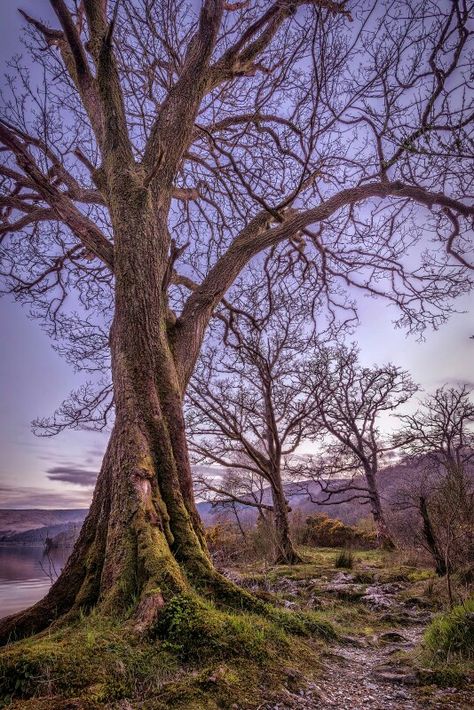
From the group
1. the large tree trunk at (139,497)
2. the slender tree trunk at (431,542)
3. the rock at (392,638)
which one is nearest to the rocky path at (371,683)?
the rock at (392,638)

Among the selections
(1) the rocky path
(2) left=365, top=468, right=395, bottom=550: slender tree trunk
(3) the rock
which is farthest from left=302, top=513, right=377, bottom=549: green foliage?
(3) the rock

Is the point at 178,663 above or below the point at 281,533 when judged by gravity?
above

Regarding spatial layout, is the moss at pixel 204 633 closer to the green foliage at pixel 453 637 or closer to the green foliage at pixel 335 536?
the green foliage at pixel 453 637

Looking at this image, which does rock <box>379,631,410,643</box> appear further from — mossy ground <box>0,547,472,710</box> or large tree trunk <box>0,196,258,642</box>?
large tree trunk <box>0,196,258,642</box>

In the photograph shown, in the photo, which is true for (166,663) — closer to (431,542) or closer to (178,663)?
(178,663)

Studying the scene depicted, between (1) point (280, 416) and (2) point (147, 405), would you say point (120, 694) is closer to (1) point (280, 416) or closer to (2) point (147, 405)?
(2) point (147, 405)

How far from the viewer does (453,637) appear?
2857 millimetres

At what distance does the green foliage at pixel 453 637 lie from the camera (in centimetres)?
→ 272

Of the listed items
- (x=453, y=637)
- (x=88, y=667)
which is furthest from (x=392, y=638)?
(x=88, y=667)

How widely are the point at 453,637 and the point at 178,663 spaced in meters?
2.20

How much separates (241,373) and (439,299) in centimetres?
674

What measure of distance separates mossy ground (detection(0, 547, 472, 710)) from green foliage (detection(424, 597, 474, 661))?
8 cm

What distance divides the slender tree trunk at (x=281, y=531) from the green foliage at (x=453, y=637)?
8167 mm

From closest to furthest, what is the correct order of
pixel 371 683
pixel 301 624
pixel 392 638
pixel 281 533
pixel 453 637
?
1. pixel 371 683
2. pixel 453 637
3. pixel 301 624
4. pixel 392 638
5. pixel 281 533
